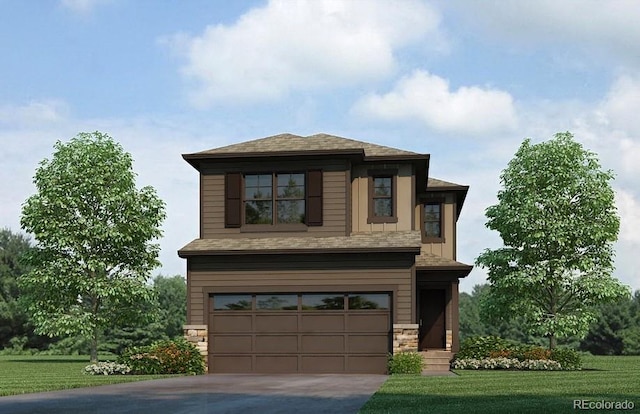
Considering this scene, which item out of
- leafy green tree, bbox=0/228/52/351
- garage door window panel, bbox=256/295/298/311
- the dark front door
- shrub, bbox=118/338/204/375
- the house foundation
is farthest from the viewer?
leafy green tree, bbox=0/228/52/351

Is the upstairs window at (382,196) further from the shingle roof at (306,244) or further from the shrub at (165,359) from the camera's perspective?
the shrub at (165,359)

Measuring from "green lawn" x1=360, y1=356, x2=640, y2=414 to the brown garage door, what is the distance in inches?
152

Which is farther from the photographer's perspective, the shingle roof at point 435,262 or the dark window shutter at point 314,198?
the shingle roof at point 435,262

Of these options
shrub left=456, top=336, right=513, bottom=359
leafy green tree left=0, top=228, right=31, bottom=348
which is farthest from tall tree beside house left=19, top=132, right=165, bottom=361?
leafy green tree left=0, top=228, right=31, bottom=348

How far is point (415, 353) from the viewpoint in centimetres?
2658

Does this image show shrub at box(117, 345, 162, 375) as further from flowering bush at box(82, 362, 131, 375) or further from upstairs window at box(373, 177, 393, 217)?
upstairs window at box(373, 177, 393, 217)

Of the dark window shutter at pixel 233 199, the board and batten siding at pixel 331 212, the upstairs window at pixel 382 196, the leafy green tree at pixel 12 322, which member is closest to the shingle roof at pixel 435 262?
the upstairs window at pixel 382 196

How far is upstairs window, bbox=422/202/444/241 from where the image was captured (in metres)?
34.4

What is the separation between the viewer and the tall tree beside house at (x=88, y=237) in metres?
33.8

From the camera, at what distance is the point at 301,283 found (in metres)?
27.4

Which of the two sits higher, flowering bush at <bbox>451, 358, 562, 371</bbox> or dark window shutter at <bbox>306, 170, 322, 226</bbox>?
dark window shutter at <bbox>306, 170, 322, 226</bbox>

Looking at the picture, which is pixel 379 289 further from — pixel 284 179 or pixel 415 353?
pixel 284 179

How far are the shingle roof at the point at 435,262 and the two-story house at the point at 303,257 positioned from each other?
2.45m

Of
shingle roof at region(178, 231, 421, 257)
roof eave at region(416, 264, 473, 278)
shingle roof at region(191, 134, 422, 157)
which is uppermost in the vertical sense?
shingle roof at region(191, 134, 422, 157)
